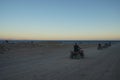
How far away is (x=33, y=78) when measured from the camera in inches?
411

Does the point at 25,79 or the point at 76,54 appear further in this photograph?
the point at 76,54

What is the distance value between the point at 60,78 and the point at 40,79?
3.48ft

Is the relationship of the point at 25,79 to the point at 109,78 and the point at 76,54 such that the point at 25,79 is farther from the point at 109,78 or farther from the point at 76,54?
the point at 76,54

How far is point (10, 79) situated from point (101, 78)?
4.72 metres

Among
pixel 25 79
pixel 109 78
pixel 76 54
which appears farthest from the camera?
pixel 76 54

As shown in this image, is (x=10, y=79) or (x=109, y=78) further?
(x=109, y=78)

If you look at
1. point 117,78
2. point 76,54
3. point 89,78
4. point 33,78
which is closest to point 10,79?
point 33,78

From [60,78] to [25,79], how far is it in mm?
1792

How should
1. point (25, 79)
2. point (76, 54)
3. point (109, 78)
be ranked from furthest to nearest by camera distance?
point (76, 54), point (109, 78), point (25, 79)

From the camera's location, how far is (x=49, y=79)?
33.6 ft

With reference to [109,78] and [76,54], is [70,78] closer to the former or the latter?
[109,78]

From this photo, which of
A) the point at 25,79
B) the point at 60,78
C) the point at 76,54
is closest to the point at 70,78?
the point at 60,78

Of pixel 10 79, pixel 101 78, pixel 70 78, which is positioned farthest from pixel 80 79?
pixel 10 79

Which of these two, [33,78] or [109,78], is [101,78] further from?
[33,78]
